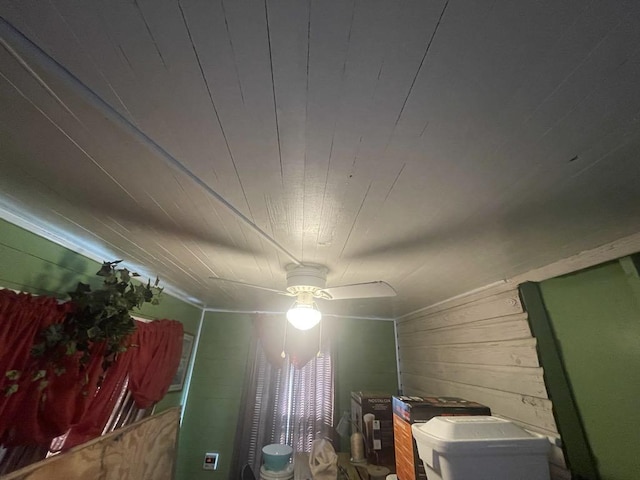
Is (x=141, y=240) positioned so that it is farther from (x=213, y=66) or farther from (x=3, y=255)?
(x=213, y=66)

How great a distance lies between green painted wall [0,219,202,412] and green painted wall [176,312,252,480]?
181cm

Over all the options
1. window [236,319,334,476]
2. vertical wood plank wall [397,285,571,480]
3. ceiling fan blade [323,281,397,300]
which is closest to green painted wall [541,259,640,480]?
vertical wood plank wall [397,285,571,480]

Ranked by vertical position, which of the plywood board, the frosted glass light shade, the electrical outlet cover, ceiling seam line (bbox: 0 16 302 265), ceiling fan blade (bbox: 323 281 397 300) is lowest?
the electrical outlet cover

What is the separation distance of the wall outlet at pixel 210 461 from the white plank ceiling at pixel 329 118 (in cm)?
278

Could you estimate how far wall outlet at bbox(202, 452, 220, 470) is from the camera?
2734 millimetres

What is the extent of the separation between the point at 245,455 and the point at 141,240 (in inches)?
103

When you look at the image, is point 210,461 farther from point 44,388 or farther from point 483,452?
point 483,452

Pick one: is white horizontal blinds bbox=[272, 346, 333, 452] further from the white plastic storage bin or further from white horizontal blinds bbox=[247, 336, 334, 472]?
the white plastic storage bin

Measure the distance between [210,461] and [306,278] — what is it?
2612mm

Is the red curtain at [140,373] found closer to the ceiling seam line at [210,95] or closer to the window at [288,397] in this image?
the window at [288,397]

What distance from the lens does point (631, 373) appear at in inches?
44.1

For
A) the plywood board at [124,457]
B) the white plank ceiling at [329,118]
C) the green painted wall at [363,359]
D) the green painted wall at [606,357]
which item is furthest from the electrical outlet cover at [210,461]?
the green painted wall at [606,357]

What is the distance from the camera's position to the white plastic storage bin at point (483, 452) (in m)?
1.07

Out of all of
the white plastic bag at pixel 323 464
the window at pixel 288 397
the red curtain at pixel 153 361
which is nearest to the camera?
the red curtain at pixel 153 361
